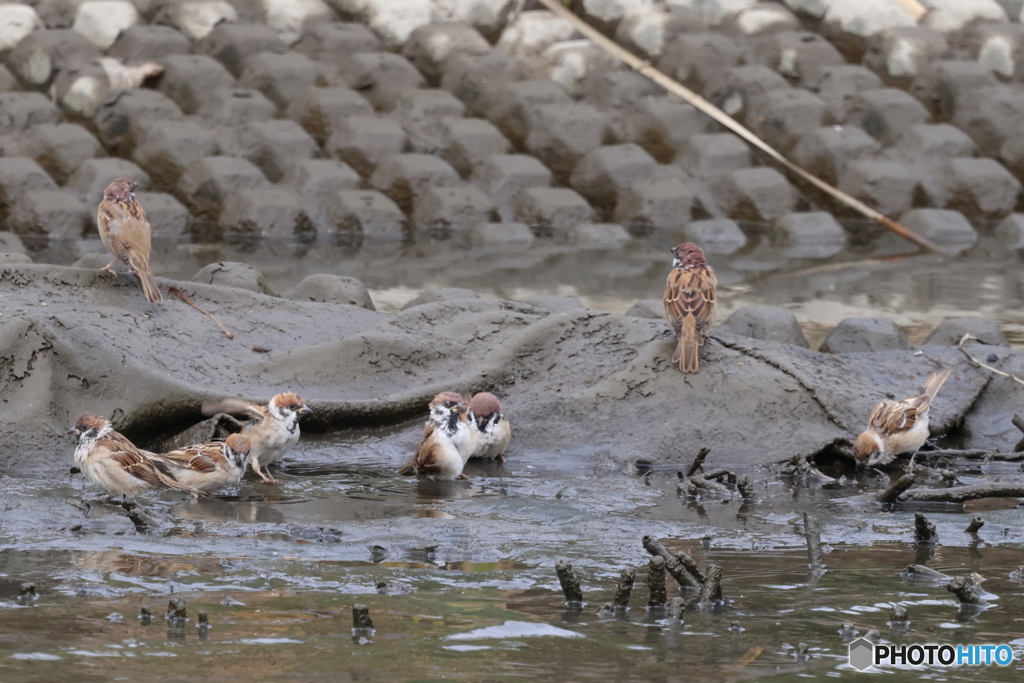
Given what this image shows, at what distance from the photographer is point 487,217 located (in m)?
15.1

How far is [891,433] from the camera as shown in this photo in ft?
23.1

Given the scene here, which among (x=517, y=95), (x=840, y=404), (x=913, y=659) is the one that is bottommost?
(x=913, y=659)

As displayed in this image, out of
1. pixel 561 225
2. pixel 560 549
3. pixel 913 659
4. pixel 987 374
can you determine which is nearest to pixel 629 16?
pixel 561 225

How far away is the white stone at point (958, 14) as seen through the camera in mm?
17297

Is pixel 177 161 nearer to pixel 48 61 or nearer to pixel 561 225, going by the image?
pixel 48 61

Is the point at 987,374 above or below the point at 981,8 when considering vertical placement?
below

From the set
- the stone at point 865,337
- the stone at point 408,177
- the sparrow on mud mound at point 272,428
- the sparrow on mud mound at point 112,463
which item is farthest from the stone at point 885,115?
the sparrow on mud mound at point 112,463

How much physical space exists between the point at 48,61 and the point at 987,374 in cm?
1071

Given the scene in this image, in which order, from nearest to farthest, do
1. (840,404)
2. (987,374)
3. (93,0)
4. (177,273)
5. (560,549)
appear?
(560,549)
(840,404)
(987,374)
(177,273)
(93,0)

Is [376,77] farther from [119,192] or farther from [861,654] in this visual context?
[861,654]

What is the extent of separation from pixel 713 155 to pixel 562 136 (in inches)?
69.5

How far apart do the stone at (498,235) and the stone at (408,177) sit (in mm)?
707

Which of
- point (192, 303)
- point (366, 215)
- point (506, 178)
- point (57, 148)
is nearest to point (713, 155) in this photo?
point (506, 178)

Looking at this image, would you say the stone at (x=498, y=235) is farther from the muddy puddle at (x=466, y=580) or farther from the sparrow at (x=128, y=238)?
the muddy puddle at (x=466, y=580)
